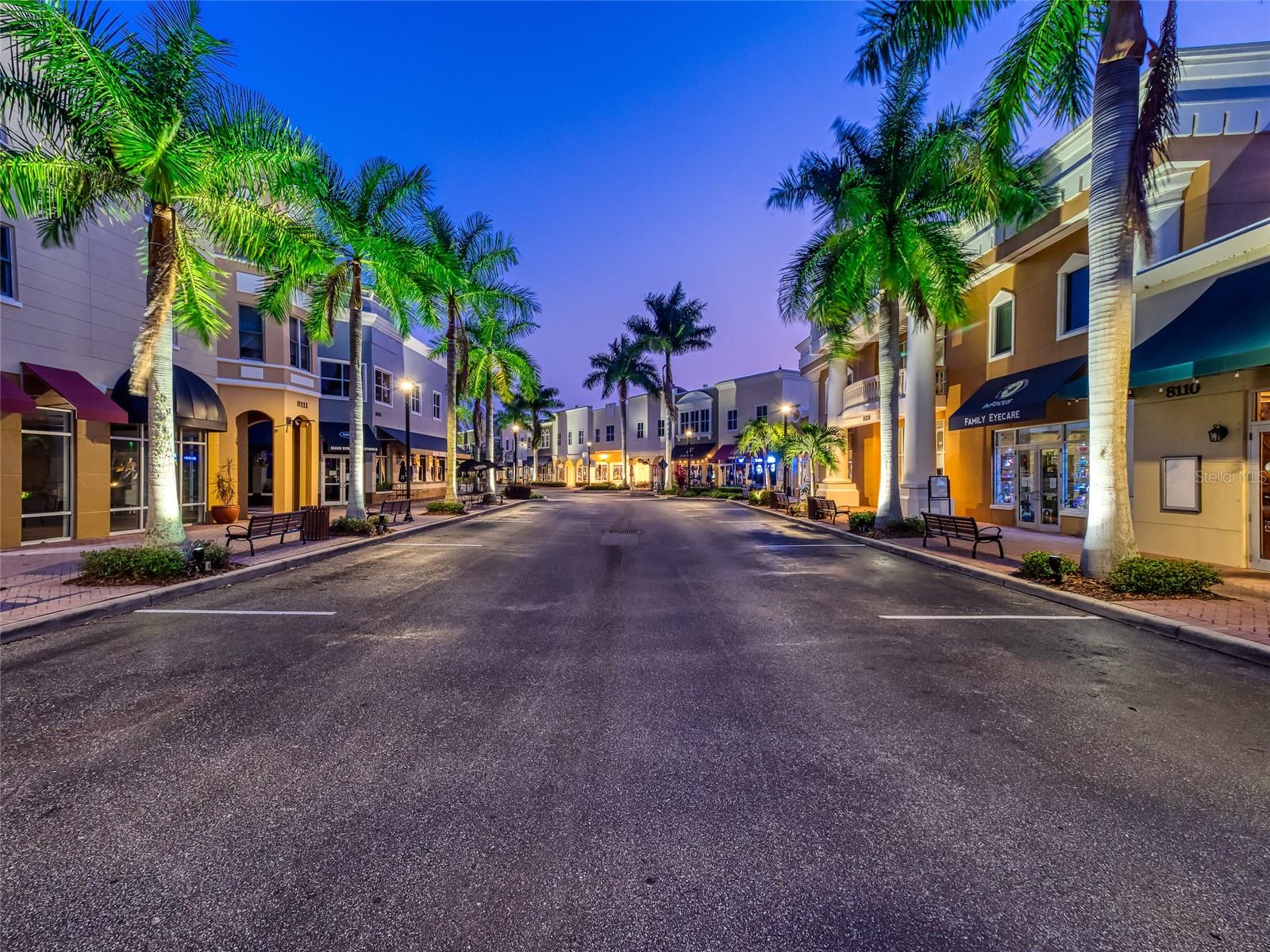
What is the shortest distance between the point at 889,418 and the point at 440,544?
13210 millimetres

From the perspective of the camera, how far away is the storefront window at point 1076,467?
1534cm

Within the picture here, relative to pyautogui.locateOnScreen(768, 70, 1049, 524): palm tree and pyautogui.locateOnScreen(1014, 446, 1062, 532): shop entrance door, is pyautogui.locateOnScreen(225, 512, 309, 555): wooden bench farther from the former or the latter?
pyautogui.locateOnScreen(1014, 446, 1062, 532): shop entrance door

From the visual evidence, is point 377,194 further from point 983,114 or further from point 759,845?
point 759,845

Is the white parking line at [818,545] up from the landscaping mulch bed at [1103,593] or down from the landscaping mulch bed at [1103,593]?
down

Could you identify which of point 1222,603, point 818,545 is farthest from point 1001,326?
point 1222,603

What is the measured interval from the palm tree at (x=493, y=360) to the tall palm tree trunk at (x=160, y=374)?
819 inches

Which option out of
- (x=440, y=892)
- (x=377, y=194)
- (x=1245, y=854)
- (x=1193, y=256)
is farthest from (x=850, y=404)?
(x=440, y=892)

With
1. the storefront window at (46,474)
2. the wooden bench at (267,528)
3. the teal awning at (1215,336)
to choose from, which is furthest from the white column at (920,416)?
the storefront window at (46,474)

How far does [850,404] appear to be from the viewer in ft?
86.8

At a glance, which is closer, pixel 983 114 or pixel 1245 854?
pixel 1245 854

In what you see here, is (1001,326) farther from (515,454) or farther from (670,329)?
(515,454)

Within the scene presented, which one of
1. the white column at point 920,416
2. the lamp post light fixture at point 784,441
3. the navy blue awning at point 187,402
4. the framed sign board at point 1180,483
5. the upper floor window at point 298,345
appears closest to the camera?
Result: the framed sign board at point 1180,483

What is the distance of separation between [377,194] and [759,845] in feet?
62.9

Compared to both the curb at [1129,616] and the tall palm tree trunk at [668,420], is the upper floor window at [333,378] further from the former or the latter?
the curb at [1129,616]
